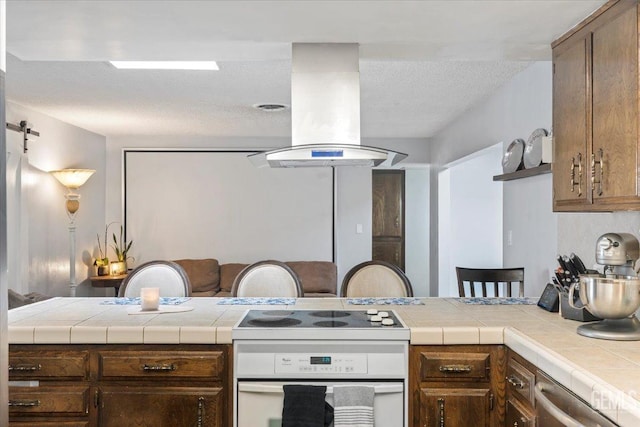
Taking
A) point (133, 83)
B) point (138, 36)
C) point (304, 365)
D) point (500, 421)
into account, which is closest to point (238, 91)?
point (133, 83)

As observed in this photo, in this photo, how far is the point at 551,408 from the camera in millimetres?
1896

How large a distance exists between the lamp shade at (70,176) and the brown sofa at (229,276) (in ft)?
5.60

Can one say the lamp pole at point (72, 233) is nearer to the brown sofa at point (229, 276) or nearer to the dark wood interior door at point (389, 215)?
the brown sofa at point (229, 276)

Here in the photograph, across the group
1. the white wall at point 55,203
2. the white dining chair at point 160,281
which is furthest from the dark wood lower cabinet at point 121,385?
the white wall at point 55,203

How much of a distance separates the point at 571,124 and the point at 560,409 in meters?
1.28

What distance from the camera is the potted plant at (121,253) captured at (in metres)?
7.16

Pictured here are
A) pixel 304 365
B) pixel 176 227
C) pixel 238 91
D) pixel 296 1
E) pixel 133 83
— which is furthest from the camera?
pixel 176 227

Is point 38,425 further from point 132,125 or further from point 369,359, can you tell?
point 132,125

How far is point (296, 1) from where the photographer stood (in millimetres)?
2260

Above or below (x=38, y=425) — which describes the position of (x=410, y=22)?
above

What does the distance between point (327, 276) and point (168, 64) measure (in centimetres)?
382

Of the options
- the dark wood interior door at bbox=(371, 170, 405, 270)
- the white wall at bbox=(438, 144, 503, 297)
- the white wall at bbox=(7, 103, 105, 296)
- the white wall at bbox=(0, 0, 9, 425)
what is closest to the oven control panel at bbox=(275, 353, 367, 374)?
the white wall at bbox=(0, 0, 9, 425)

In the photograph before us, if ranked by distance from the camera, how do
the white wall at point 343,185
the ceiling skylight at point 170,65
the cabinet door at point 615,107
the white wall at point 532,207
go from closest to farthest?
1. the cabinet door at point 615,107
2. the white wall at point 532,207
3. the ceiling skylight at point 170,65
4. the white wall at point 343,185

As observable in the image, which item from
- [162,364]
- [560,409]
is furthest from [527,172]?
[162,364]
